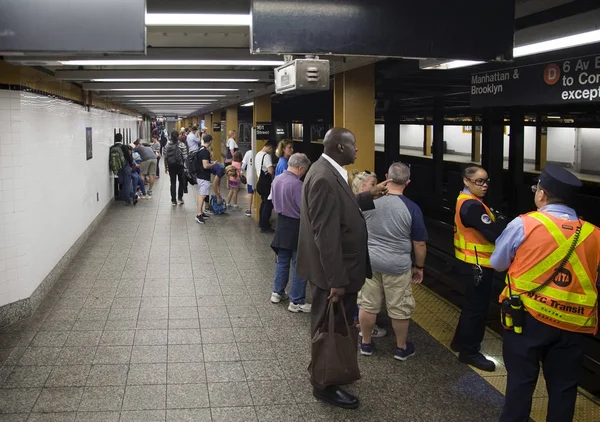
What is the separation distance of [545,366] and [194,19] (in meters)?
2.86

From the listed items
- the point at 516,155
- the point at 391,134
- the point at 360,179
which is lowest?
the point at 360,179

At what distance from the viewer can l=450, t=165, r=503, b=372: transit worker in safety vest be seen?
14.3 ft

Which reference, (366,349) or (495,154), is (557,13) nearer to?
(366,349)

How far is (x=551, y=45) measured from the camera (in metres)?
4.20

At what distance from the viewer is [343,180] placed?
382 centimetres

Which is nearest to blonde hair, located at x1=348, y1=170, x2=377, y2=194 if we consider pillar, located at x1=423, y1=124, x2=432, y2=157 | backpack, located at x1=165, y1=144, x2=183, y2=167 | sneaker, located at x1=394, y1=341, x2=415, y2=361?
sneaker, located at x1=394, y1=341, x2=415, y2=361

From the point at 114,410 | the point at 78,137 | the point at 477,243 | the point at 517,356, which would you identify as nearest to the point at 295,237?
the point at 477,243

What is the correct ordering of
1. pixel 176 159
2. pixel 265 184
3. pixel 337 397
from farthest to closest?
pixel 176 159
pixel 265 184
pixel 337 397

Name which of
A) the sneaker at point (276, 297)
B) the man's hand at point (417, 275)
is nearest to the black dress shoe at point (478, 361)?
the man's hand at point (417, 275)

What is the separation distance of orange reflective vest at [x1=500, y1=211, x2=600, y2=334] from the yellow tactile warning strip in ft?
3.38

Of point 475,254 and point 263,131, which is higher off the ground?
point 263,131

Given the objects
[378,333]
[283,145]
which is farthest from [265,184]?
[378,333]

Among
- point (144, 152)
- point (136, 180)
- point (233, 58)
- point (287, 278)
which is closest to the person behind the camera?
point (233, 58)

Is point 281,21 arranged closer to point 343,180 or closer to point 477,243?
point 343,180
